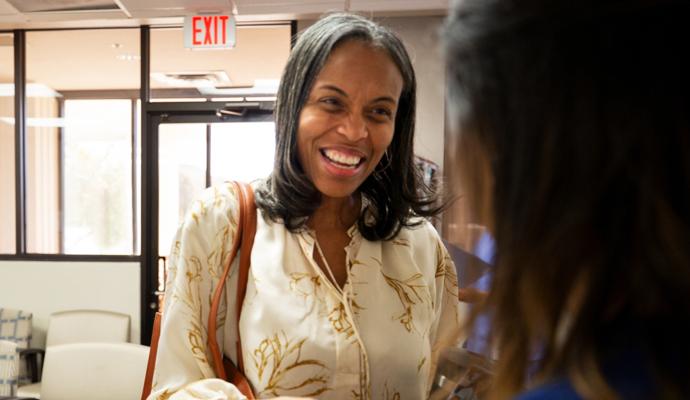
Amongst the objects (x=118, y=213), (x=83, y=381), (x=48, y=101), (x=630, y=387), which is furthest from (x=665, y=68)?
(x=48, y=101)

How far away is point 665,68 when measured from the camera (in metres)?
0.38

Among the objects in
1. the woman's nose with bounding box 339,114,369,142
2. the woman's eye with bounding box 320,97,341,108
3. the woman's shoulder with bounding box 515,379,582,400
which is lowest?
the woman's shoulder with bounding box 515,379,582,400

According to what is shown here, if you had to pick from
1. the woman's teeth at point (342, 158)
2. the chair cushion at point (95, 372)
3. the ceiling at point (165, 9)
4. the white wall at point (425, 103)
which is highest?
the ceiling at point (165, 9)

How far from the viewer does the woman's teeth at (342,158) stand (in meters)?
1.11

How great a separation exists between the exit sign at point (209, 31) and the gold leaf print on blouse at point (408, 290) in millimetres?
3584

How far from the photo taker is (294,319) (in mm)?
1009

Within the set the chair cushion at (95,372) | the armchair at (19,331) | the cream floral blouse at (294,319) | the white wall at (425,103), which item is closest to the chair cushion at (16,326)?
the armchair at (19,331)

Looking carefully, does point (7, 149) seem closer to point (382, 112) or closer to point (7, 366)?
point (7, 366)

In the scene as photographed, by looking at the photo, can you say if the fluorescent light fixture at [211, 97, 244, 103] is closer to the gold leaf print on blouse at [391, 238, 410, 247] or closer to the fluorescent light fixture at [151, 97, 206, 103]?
the fluorescent light fixture at [151, 97, 206, 103]

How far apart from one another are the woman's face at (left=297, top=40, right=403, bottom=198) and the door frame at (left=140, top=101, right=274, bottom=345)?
3.76m

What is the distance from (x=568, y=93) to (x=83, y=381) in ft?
8.35

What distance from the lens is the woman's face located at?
109cm

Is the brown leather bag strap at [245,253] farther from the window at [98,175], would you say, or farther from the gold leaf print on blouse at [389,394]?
the window at [98,175]

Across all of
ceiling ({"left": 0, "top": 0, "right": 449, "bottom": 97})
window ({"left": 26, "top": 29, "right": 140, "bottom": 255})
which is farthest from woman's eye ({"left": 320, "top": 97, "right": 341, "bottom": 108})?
window ({"left": 26, "top": 29, "right": 140, "bottom": 255})
